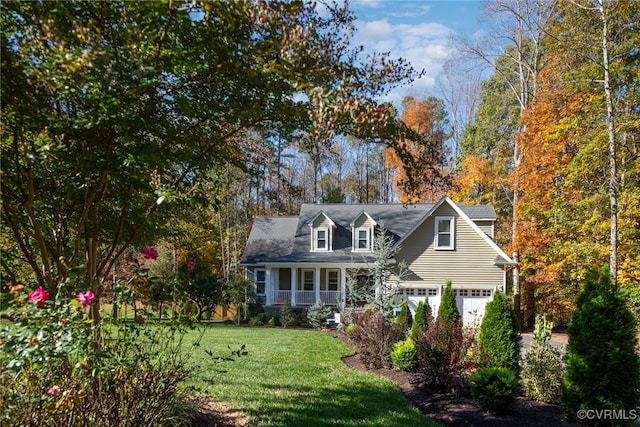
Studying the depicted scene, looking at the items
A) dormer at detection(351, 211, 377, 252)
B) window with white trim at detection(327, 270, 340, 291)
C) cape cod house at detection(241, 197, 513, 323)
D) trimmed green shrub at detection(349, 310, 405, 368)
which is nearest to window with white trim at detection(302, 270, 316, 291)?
cape cod house at detection(241, 197, 513, 323)

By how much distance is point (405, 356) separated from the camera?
8.16 metres

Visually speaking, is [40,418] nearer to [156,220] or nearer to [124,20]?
[124,20]

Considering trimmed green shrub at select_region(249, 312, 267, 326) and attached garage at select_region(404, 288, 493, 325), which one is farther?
trimmed green shrub at select_region(249, 312, 267, 326)

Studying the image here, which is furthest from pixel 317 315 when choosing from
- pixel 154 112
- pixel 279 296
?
pixel 154 112

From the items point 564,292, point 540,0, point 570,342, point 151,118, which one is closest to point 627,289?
point 564,292

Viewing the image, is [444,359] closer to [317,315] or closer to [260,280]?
[317,315]

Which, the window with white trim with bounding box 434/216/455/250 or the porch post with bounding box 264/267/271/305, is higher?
the window with white trim with bounding box 434/216/455/250

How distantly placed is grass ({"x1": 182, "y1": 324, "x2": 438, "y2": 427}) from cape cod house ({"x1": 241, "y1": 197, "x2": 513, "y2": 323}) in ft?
25.4

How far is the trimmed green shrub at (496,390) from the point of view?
574cm

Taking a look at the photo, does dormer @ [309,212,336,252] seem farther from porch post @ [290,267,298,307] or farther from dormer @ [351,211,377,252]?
porch post @ [290,267,298,307]

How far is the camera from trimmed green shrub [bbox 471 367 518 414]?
5738 millimetres

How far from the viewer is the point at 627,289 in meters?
13.4

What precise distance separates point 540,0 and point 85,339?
2129 cm

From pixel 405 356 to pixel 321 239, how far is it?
13.5m
